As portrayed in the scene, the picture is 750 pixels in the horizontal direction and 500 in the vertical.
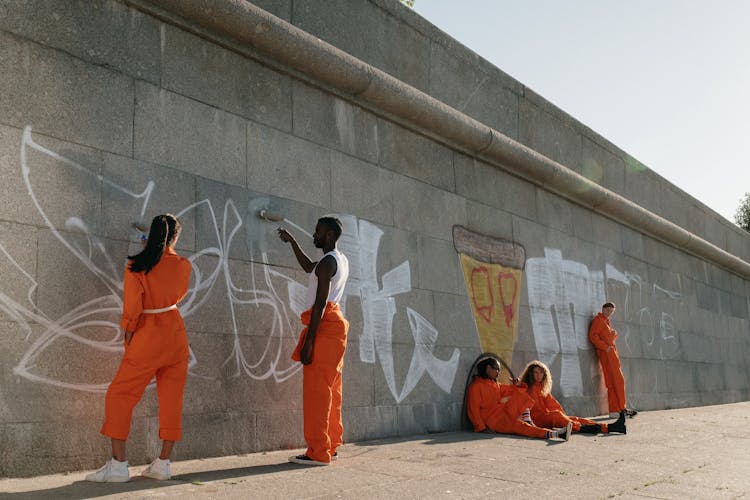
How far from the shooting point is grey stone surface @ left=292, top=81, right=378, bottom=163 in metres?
6.50

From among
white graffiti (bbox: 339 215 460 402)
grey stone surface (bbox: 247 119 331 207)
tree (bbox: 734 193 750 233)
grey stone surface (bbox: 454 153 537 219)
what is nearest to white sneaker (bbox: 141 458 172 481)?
grey stone surface (bbox: 247 119 331 207)

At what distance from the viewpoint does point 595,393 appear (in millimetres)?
10711

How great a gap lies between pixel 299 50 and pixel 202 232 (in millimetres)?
1763

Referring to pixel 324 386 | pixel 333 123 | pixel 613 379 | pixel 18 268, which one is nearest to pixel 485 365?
pixel 333 123

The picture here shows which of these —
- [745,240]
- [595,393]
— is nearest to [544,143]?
[595,393]

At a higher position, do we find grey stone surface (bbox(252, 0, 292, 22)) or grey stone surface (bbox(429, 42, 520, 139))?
grey stone surface (bbox(429, 42, 520, 139))

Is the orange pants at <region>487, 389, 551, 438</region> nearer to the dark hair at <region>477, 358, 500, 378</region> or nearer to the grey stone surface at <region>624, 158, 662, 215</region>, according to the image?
the dark hair at <region>477, 358, 500, 378</region>

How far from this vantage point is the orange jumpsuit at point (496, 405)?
298 inches

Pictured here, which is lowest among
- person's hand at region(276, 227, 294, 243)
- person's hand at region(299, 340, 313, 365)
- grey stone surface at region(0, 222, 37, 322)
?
person's hand at region(299, 340, 313, 365)

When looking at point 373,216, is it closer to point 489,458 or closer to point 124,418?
point 489,458

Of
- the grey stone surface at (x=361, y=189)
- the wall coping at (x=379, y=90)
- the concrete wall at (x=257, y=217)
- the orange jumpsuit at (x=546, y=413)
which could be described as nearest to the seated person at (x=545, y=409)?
the orange jumpsuit at (x=546, y=413)

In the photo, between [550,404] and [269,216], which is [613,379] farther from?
[269,216]

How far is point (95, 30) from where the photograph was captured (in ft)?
16.3

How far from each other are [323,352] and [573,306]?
5.89 m
